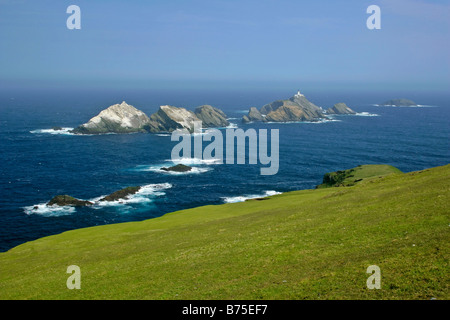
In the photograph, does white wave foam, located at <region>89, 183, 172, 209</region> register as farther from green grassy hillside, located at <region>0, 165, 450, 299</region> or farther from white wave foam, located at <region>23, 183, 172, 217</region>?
green grassy hillside, located at <region>0, 165, 450, 299</region>

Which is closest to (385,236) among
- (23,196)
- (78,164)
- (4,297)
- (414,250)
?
(414,250)

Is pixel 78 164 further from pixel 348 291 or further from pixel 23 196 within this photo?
pixel 348 291

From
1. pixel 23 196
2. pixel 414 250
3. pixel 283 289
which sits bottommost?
pixel 23 196

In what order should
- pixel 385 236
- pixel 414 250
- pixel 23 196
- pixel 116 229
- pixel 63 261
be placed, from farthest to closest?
pixel 23 196, pixel 116 229, pixel 63 261, pixel 385 236, pixel 414 250

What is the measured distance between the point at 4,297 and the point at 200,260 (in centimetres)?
1591

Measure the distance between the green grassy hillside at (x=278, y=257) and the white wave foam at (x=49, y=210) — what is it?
42.1 meters

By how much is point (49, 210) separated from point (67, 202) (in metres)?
4.94

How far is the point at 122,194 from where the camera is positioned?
101188mm

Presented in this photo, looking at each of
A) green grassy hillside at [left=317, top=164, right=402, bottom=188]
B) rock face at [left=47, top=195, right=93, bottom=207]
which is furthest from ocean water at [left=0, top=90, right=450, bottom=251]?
green grassy hillside at [left=317, top=164, right=402, bottom=188]

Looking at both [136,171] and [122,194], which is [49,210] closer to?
[122,194]

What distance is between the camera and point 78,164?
5251 inches

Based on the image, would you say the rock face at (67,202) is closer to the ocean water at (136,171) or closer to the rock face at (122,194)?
the ocean water at (136,171)

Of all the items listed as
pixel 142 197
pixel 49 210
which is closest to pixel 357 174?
pixel 142 197

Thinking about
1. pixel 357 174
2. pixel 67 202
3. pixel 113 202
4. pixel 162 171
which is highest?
pixel 357 174
